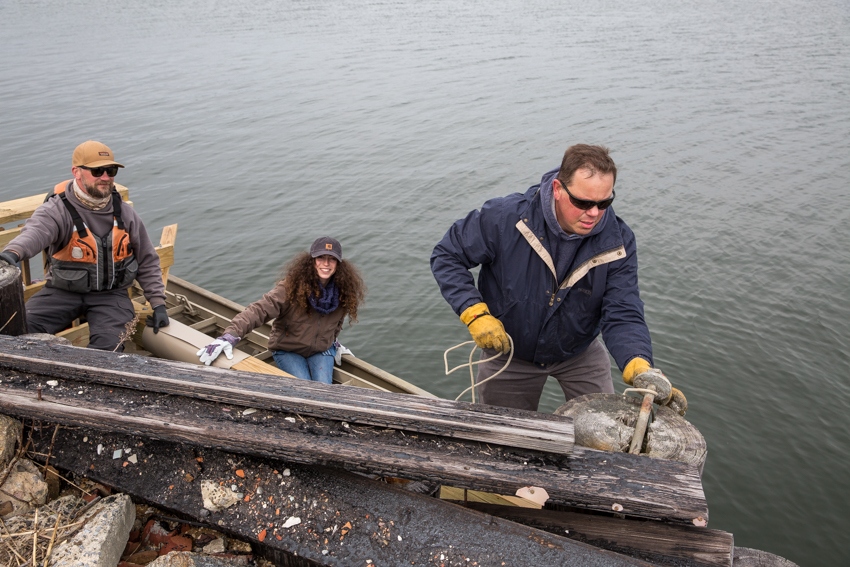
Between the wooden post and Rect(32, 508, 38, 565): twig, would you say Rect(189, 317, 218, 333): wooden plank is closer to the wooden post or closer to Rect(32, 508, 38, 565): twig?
the wooden post

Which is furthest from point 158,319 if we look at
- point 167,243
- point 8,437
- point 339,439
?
point 339,439

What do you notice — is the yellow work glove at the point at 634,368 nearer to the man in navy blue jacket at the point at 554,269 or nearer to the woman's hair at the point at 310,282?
the man in navy blue jacket at the point at 554,269

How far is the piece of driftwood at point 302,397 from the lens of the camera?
2.83m

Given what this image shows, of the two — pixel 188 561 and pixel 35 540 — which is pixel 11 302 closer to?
pixel 35 540

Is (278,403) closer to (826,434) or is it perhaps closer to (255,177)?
(826,434)

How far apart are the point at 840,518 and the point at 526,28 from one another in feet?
102

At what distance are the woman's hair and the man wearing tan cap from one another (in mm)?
1259

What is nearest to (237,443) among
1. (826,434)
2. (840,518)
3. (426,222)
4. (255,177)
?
(840,518)

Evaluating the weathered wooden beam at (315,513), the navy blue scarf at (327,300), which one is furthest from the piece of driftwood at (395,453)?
the navy blue scarf at (327,300)

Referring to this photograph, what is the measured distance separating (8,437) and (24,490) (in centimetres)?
28

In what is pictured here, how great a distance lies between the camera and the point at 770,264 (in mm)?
11547

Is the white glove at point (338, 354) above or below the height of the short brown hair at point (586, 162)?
below

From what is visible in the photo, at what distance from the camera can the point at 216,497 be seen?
2820mm

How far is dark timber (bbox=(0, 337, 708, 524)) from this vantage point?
106 inches
